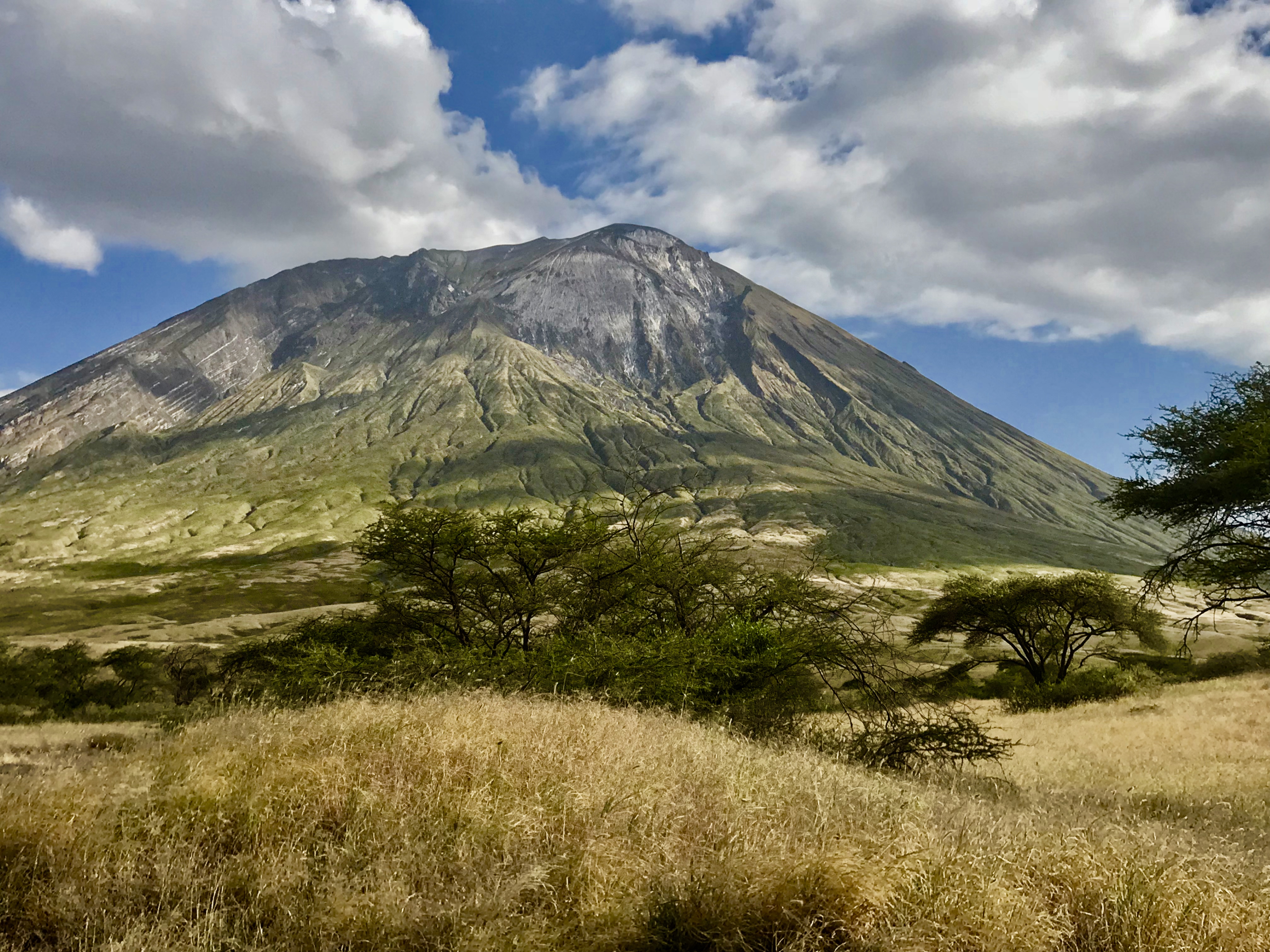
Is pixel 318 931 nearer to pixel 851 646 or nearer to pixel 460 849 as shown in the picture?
pixel 460 849

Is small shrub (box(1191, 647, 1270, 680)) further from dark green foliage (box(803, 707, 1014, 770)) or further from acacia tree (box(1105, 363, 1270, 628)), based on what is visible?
dark green foliage (box(803, 707, 1014, 770))

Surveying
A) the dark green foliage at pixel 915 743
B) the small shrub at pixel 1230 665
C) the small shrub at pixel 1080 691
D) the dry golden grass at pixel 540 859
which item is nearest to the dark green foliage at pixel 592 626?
the dark green foliage at pixel 915 743

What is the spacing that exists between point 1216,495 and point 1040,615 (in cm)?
2955

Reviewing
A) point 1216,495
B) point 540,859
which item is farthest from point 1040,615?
point 540,859

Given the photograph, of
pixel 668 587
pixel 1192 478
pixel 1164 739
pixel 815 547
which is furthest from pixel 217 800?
pixel 1164 739

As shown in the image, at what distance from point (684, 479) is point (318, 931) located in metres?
20.5

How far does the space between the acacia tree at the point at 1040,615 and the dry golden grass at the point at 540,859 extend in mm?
37105

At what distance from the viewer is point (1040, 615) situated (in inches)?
1703

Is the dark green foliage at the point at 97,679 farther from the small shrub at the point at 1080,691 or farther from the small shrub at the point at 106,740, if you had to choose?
the small shrub at the point at 1080,691

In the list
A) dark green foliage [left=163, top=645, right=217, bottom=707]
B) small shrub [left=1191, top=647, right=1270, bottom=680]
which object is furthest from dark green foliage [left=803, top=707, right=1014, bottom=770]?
small shrub [left=1191, top=647, right=1270, bottom=680]

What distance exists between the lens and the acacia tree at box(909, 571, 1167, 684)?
41.5 meters

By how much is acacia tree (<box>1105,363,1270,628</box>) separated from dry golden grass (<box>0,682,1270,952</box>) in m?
12.6

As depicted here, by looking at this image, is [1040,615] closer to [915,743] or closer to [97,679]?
[915,743]

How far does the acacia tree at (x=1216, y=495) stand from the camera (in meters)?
15.8
